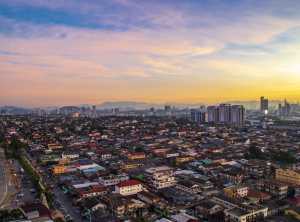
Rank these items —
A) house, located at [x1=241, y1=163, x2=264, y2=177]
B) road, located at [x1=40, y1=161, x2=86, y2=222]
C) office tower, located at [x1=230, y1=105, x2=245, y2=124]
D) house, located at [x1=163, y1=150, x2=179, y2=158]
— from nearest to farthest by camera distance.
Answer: road, located at [x1=40, y1=161, x2=86, y2=222], house, located at [x1=241, y1=163, x2=264, y2=177], house, located at [x1=163, y1=150, x2=179, y2=158], office tower, located at [x1=230, y1=105, x2=245, y2=124]

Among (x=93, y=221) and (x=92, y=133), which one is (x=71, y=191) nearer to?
(x=93, y=221)

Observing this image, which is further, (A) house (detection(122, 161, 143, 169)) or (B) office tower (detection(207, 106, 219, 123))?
(B) office tower (detection(207, 106, 219, 123))

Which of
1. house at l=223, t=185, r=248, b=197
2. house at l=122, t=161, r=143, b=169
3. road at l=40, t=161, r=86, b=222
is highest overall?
house at l=223, t=185, r=248, b=197

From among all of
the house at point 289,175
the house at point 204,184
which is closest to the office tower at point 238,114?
the house at point 289,175

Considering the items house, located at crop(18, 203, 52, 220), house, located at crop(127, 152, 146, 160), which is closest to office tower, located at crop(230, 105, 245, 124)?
house, located at crop(127, 152, 146, 160)

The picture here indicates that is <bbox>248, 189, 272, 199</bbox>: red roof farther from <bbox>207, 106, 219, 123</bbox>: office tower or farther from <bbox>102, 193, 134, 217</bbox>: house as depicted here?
<bbox>207, 106, 219, 123</bbox>: office tower

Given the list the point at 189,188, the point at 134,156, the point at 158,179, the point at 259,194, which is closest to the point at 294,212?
the point at 259,194

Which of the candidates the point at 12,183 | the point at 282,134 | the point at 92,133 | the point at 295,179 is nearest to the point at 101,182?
the point at 12,183

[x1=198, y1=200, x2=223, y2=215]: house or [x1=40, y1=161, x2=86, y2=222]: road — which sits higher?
[x1=198, y1=200, x2=223, y2=215]: house
